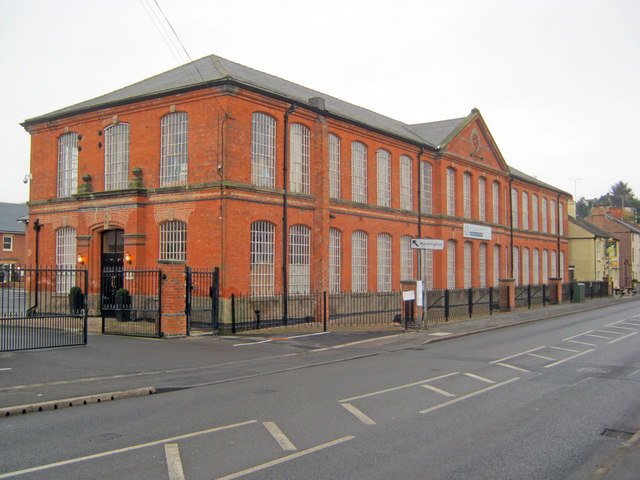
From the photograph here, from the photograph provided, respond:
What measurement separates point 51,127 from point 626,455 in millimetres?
27878

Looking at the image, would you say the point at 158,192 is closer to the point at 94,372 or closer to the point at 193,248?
the point at 193,248

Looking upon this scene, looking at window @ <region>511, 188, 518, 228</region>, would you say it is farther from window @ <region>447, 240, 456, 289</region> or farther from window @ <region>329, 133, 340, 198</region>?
window @ <region>329, 133, 340, 198</region>

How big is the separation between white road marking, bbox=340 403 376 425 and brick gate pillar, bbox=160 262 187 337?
33.2 ft

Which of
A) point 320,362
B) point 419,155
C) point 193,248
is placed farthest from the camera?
point 419,155

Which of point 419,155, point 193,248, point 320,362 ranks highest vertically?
point 419,155

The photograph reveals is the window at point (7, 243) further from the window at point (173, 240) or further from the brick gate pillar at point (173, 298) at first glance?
the brick gate pillar at point (173, 298)

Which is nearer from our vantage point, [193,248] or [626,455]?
[626,455]

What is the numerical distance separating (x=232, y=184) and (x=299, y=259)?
5.22 metres

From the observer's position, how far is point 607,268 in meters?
60.6

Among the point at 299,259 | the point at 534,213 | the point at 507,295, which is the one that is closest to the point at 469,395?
the point at 299,259

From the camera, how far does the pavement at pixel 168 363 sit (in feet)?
30.3

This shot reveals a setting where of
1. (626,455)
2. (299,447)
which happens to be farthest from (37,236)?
(626,455)

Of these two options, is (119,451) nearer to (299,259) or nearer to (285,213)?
(285,213)

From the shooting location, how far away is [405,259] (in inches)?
1247
